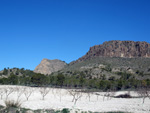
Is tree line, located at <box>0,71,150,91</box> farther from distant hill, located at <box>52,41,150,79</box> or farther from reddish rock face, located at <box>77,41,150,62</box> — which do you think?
reddish rock face, located at <box>77,41,150,62</box>

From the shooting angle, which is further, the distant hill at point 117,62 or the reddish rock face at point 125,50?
the reddish rock face at point 125,50

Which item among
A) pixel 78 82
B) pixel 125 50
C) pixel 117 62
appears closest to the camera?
pixel 78 82

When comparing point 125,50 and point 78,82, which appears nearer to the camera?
point 78,82

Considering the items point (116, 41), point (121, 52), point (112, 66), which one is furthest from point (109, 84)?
point (116, 41)

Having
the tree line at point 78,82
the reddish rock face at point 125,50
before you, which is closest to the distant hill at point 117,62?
the reddish rock face at point 125,50

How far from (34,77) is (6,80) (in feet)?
39.6

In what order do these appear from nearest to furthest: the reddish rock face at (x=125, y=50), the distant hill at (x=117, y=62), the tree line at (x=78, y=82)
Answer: the tree line at (x=78, y=82) < the distant hill at (x=117, y=62) < the reddish rock face at (x=125, y=50)

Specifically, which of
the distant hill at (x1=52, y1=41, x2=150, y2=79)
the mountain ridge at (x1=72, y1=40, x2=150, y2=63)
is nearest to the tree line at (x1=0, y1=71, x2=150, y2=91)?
the distant hill at (x1=52, y1=41, x2=150, y2=79)

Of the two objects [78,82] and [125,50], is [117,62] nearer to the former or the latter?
[125,50]

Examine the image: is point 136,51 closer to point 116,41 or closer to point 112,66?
point 116,41

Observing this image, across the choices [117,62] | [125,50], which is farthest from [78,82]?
[125,50]

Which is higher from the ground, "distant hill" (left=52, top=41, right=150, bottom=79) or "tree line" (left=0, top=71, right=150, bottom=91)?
"distant hill" (left=52, top=41, right=150, bottom=79)

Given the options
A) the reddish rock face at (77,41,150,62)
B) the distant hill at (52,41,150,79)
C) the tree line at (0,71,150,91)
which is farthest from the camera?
the reddish rock face at (77,41,150,62)

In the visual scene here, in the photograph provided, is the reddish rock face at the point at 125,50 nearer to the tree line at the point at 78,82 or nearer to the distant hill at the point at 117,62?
the distant hill at the point at 117,62
